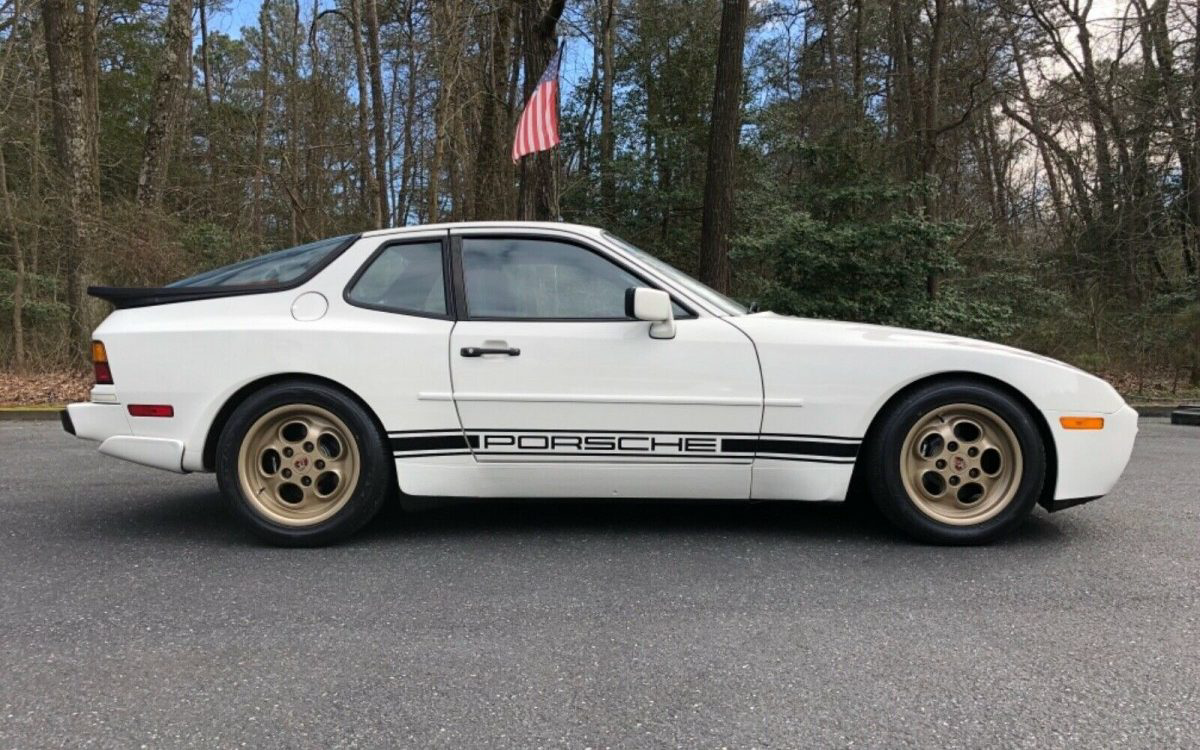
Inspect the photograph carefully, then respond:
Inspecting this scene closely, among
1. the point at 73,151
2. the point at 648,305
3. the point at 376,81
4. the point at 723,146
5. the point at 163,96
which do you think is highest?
the point at 376,81

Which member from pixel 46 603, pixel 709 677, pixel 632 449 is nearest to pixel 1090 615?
pixel 709 677

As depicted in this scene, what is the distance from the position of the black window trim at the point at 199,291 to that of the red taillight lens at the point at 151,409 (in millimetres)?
504

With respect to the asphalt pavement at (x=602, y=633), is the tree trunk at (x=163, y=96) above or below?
above

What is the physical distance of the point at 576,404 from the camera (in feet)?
11.9

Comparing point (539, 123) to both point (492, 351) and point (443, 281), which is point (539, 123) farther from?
point (492, 351)

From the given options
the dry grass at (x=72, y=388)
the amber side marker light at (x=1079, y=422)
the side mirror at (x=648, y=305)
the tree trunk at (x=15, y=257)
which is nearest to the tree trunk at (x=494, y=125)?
the dry grass at (x=72, y=388)

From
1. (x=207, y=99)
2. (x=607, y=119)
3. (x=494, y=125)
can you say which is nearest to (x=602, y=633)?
(x=494, y=125)

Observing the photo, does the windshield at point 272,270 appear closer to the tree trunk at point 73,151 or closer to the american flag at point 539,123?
the american flag at point 539,123

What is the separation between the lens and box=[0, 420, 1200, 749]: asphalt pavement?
7.07 feet

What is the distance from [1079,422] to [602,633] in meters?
2.38

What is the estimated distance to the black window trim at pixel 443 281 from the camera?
12.3ft

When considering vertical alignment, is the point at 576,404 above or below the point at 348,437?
above

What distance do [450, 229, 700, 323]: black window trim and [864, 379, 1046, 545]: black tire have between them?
1.02 m

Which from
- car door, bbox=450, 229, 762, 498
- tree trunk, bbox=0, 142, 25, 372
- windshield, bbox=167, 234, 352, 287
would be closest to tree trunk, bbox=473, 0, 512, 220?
tree trunk, bbox=0, 142, 25, 372
